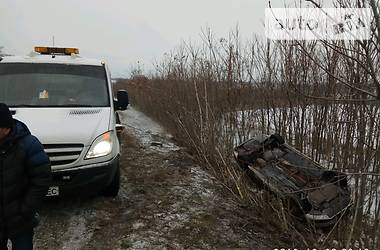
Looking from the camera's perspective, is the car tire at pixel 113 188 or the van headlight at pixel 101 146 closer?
the van headlight at pixel 101 146

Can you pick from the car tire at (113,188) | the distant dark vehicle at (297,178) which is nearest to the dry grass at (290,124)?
the distant dark vehicle at (297,178)

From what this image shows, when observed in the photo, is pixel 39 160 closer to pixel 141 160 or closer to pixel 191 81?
pixel 141 160

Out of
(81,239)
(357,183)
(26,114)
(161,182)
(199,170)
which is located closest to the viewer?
(357,183)

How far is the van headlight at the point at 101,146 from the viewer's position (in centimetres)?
460

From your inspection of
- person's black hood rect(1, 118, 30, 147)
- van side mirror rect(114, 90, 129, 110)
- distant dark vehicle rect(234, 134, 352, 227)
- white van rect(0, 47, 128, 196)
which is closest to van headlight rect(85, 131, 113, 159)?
white van rect(0, 47, 128, 196)

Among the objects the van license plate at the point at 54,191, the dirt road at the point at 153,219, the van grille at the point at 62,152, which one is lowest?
the dirt road at the point at 153,219

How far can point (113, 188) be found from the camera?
5484 mm

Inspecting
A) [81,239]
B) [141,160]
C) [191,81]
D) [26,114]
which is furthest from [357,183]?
[191,81]

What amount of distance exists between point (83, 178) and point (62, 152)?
42 cm

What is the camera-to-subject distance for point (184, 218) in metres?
4.96

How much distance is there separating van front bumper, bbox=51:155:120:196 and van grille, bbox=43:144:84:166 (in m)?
0.11

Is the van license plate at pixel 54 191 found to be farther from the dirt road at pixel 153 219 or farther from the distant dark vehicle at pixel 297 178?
the distant dark vehicle at pixel 297 178

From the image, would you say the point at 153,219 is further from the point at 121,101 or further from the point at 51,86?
the point at 51,86

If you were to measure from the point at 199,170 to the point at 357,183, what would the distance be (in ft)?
14.4
